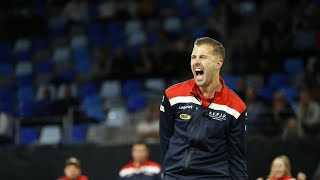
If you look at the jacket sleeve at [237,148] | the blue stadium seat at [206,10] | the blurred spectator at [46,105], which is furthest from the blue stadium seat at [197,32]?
the jacket sleeve at [237,148]

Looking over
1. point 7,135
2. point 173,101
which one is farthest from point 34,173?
point 173,101

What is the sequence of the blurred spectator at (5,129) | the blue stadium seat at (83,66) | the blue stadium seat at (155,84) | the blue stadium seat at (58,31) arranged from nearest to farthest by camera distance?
1. the blurred spectator at (5,129)
2. the blue stadium seat at (155,84)
3. the blue stadium seat at (83,66)
4. the blue stadium seat at (58,31)

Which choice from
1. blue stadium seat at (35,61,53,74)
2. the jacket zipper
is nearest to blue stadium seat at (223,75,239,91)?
blue stadium seat at (35,61,53,74)

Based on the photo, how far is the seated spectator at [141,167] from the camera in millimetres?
10328

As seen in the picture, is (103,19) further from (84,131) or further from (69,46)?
(84,131)

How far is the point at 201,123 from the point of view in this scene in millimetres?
4402

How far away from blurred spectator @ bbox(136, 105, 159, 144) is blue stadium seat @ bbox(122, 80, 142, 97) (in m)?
1.76

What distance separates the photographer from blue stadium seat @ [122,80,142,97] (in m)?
13.8

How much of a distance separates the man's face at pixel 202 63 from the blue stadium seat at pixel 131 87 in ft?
30.5

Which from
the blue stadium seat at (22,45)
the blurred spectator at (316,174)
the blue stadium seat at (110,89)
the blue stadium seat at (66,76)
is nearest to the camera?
the blurred spectator at (316,174)

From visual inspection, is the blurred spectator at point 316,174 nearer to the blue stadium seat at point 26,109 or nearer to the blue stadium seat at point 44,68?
the blue stadium seat at point 26,109

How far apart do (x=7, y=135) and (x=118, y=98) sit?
6.89 feet

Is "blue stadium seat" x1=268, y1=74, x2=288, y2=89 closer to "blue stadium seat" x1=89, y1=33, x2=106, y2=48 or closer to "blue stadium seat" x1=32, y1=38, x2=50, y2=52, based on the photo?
"blue stadium seat" x1=89, y1=33, x2=106, y2=48

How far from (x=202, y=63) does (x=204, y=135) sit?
43 cm
